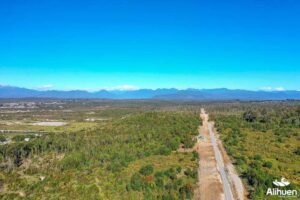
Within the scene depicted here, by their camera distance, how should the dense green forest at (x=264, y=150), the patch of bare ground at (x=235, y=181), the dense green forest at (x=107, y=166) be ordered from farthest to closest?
the dense green forest at (x=264, y=150) → the dense green forest at (x=107, y=166) → the patch of bare ground at (x=235, y=181)

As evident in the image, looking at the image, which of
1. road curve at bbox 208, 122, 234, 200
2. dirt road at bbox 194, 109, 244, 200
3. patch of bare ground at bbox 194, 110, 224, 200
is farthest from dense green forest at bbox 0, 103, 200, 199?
road curve at bbox 208, 122, 234, 200

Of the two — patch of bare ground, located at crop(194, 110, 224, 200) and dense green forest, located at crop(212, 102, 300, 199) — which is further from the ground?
dense green forest, located at crop(212, 102, 300, 199)

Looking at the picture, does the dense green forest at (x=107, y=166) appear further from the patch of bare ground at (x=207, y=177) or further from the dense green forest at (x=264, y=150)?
the dense green forest at (x=264, y=150)

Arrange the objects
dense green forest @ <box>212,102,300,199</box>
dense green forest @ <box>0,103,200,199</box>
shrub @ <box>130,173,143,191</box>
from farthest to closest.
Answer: dense green forest @ <box>212,102,300,199</box> → shrub @ <box>130,173,143,191</box> → dense green forest @ <box>0,103,200,199</box>

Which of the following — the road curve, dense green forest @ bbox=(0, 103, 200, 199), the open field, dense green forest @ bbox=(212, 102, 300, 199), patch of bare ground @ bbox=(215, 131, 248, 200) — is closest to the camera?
patch of bare ground @ bbox=(215, 131, 248, 200)

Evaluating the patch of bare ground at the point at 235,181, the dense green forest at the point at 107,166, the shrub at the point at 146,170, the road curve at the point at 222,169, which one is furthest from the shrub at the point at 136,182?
the patch of bare ground at the point at 235,181

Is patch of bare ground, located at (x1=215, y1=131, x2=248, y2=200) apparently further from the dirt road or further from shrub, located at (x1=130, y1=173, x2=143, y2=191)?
shrub, located at (x1=130, y1=173, x2=143, y2=191)

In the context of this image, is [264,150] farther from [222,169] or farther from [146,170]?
[146,170]

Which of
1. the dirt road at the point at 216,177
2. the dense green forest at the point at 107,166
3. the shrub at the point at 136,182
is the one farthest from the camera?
the shrub at the point at 136,182
